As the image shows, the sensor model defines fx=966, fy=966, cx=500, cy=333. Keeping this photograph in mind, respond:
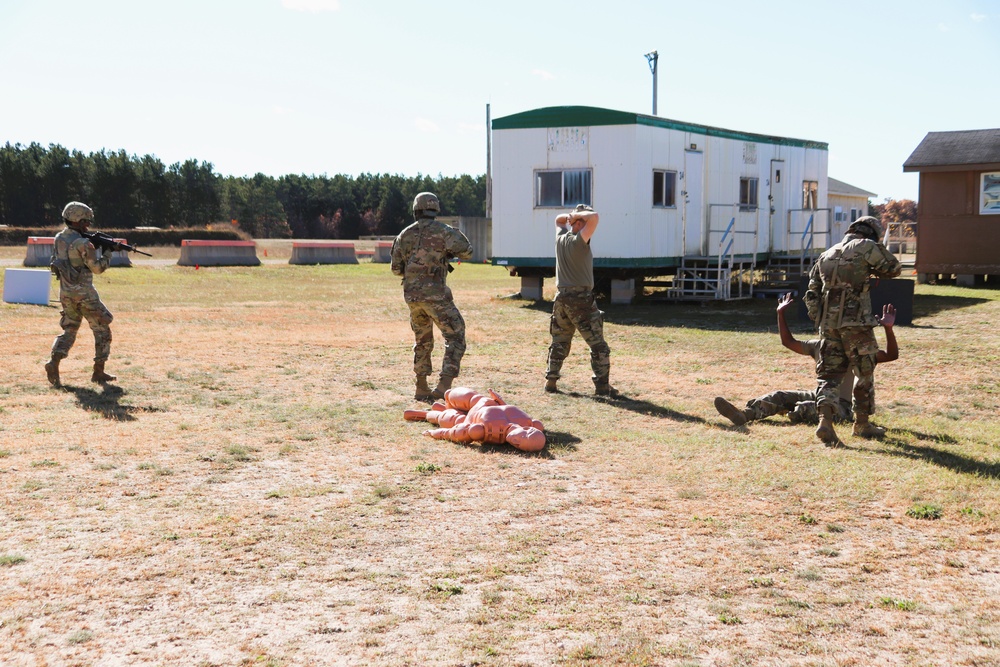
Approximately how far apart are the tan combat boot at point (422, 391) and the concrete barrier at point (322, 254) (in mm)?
25291

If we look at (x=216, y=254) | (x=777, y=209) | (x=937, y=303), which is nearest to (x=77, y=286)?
(x=937, y=303)

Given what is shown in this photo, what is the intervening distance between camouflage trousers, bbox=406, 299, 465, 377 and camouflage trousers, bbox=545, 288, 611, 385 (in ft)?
3.29

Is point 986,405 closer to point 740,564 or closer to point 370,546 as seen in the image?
point 740,564

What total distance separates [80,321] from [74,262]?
627 millimetres

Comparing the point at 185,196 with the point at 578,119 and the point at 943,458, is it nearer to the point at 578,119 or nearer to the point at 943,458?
the point at 578,119

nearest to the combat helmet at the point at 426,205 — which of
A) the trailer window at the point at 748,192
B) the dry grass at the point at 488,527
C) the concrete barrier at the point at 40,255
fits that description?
the dry grass at the point at 488,527

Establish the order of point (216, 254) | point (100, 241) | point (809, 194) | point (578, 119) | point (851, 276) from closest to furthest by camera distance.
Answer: point (851, 276) → point (100, 241) → point (578, 119) → point (809, 194) → point (216, 254)

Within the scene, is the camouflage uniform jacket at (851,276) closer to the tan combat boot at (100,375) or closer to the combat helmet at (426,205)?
the combat helmet at (426,205)

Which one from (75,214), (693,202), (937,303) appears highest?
(693,202)

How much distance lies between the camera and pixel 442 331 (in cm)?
931

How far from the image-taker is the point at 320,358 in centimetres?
1245

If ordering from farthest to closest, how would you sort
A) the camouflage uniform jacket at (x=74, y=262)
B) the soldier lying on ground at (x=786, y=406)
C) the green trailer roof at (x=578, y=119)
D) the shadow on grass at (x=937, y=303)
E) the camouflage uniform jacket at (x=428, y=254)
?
the green trailer roof at (x=578, y=119)
the shadow on grass at (x=937, y=303)
the camouflage uniform jacket at (x=74, y=262)
the camouflage uniform jacket at (x=428, y=254)
the soldier lying on ground at (x=786, y=406)

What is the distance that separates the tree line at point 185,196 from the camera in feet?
223

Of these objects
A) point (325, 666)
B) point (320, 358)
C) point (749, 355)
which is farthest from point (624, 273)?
point (325, 666)
